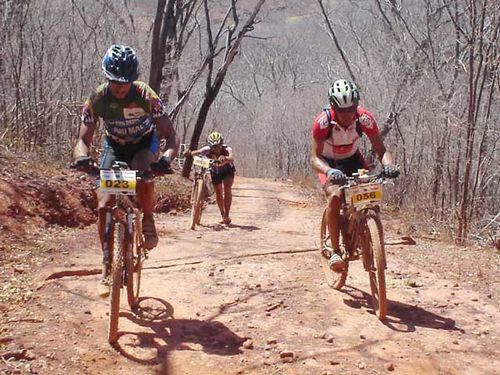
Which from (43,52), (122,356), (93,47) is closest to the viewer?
(122,356)

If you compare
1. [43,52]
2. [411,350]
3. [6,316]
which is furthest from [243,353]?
[43,52]

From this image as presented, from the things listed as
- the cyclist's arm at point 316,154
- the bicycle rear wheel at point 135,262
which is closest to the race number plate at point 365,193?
the cyclist's arm at point 316,154

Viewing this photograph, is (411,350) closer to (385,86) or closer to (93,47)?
(93,47)

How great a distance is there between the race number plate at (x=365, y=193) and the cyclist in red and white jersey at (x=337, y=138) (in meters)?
0.24

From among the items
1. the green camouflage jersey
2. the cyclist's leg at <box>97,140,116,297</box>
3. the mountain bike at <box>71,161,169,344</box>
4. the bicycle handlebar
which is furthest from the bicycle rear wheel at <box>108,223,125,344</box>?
the green camouflage jersey

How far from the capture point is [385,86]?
1880 cm

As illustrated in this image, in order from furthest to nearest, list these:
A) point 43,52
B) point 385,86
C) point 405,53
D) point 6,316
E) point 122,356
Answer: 1. point 385,86
2. point 405,53
3. point 43,52
4. point 6,316
5. point 122,356

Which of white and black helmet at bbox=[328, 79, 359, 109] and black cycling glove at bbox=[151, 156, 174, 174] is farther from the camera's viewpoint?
white and black helmet at bbox=[328, 79, 359, 109]

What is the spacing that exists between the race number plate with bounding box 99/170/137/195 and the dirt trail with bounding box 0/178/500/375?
3.47 ft

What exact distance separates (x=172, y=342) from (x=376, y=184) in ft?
6.58

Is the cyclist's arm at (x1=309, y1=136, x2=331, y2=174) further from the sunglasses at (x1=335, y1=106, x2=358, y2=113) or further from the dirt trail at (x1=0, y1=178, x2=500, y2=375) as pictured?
the dirt trail at (x1=0, y1=178, x2=500, y2=375)

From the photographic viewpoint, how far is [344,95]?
5164 mm

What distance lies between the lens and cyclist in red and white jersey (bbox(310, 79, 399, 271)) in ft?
17.1

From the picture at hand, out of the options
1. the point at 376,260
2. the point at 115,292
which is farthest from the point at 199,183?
the point at 115,292
